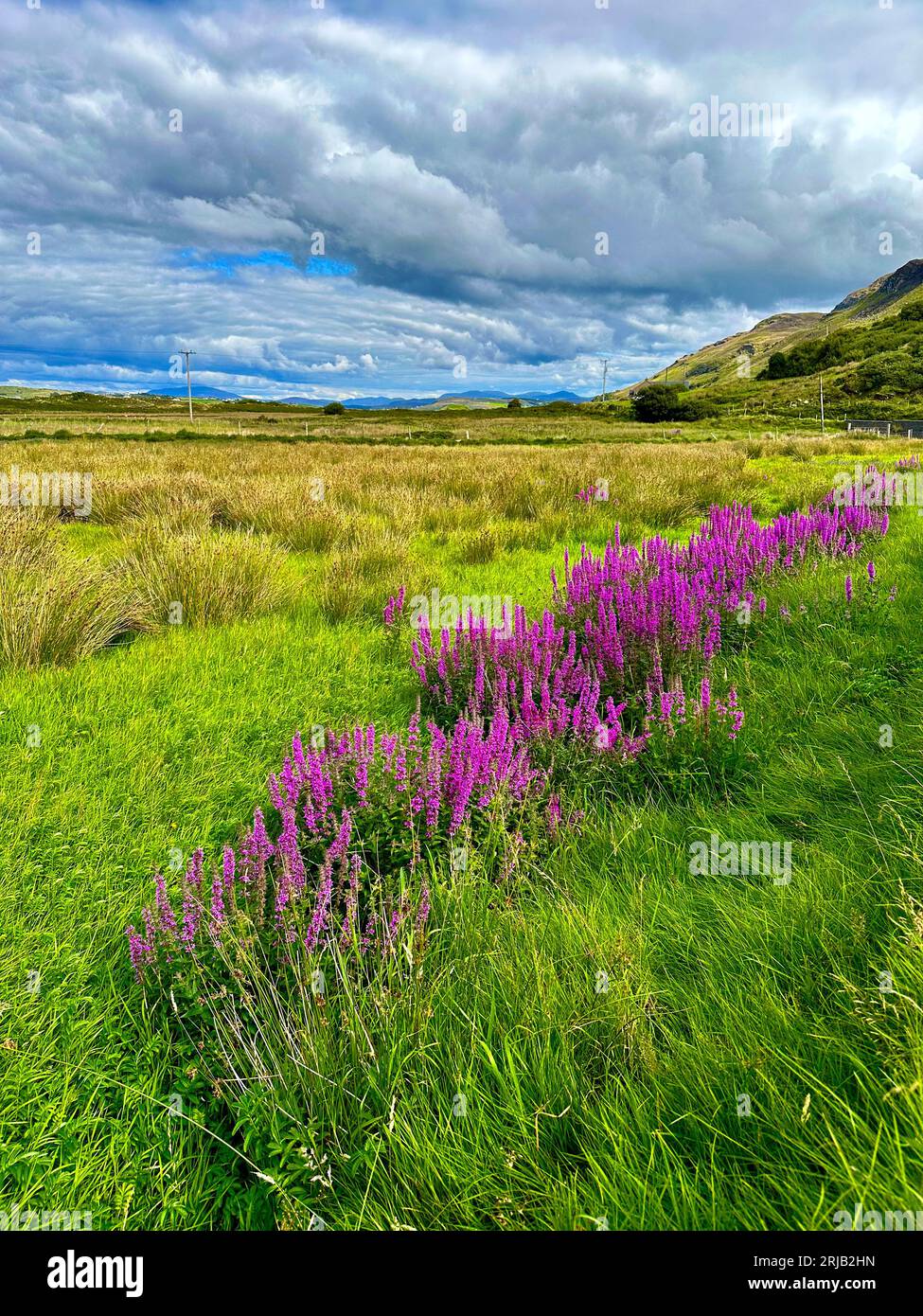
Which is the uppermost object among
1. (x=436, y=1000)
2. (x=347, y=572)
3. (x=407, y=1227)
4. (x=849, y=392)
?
(x=849, y=392)

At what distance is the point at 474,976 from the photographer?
1.81m

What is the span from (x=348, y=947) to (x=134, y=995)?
637 millimetres

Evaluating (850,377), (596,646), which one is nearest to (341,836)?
(596,646)

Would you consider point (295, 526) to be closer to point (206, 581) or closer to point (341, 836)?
point (206, 581)

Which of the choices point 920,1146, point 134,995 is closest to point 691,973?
point 920,1146

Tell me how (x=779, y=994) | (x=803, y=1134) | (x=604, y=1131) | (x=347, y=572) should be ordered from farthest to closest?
(x=347, y=572) → (x=779, y=994) → (x=604, y=1131) → (x=803, y=1134)

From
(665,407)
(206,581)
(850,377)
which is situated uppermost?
(850,377)

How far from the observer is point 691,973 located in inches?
69.5

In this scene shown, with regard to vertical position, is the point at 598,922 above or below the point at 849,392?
below

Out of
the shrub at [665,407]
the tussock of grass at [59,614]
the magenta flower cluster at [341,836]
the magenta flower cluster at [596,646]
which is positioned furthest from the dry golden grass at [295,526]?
the shrub at [665,407]

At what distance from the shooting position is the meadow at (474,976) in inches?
50.0

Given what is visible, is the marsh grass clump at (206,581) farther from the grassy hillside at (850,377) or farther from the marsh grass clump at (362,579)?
the grassy hillside at (850,377)

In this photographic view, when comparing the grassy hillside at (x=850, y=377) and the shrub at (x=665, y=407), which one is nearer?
the grassy hillside at (x=850, y=377)
